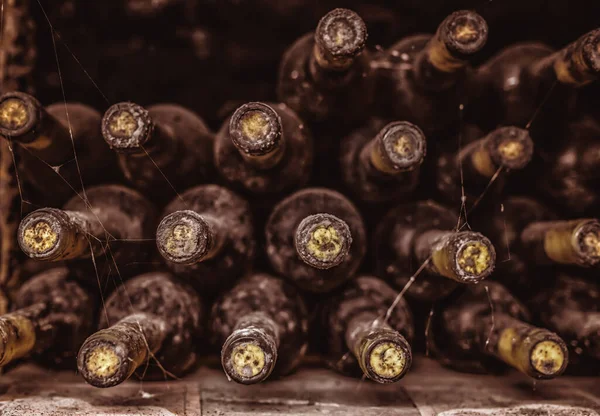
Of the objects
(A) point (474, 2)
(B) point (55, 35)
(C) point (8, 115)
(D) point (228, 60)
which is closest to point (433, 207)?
(A) point (474, 2)

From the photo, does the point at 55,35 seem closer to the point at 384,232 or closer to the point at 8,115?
the point at 8,115

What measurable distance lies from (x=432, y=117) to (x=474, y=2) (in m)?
0.39

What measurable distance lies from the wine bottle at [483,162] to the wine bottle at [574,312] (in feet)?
0.98

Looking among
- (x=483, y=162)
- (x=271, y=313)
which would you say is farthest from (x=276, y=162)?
(x=483, y=162)

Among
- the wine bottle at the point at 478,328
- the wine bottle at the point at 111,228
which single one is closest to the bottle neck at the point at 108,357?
the wine bottle at the point at 111,228

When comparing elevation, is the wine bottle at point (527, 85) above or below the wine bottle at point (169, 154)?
above

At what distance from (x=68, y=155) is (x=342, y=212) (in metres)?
0.66

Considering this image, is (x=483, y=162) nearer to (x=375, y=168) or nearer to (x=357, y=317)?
(x=375, y=168)

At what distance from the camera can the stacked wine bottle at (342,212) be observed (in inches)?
42.1

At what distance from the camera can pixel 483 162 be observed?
1058 millimetres

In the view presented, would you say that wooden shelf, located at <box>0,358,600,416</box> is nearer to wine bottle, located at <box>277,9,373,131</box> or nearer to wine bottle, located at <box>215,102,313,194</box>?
wine bottle, located at <box>215,102,313,194</box>

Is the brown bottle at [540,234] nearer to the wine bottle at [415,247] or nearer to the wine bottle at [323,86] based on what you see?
the wine bottle at [415,247]

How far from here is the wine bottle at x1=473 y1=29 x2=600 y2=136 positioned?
1.07 meters

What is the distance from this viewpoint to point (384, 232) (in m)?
1.21
